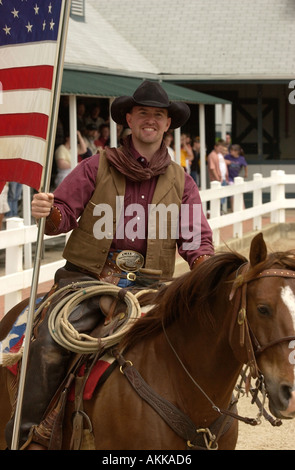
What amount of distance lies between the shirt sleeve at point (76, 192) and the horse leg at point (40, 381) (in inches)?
22.1

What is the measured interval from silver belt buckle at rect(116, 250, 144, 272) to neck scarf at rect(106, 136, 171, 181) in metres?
0.41

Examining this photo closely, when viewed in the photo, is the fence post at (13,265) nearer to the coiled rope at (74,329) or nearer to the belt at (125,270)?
the belt at (125,270)

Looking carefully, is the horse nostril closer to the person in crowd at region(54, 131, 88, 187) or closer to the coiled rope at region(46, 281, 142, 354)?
the coiled rope at region(46, 281, 142, 354)

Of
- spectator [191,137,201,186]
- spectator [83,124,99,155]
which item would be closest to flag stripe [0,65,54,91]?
spectator [83,124,99,155]

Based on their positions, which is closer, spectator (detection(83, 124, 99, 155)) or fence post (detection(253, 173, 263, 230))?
spectator (detection(83, 124, 99, 155))

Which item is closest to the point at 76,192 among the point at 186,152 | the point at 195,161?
the point at 186,152

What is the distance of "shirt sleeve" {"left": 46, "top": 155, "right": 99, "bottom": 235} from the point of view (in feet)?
15.8

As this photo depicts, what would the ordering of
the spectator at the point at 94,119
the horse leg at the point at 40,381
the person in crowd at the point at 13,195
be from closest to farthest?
the horse leg at the point at 40,381
the person in crowd at the point at 13,195
the spectator at the point at 94,119

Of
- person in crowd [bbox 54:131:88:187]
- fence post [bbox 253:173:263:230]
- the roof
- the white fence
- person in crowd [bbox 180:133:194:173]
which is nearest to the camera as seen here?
the white fence

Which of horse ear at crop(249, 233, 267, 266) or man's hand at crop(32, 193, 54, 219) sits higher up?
man's hand at crop(32, 193, 54, 219)

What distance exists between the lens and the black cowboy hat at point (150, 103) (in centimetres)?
495

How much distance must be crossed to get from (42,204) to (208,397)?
122 centimetres

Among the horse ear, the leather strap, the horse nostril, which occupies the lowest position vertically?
the leather strap

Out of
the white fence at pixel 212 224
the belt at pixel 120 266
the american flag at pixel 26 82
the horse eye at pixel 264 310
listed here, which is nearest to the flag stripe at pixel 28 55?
the american flag at pixel 26 82
